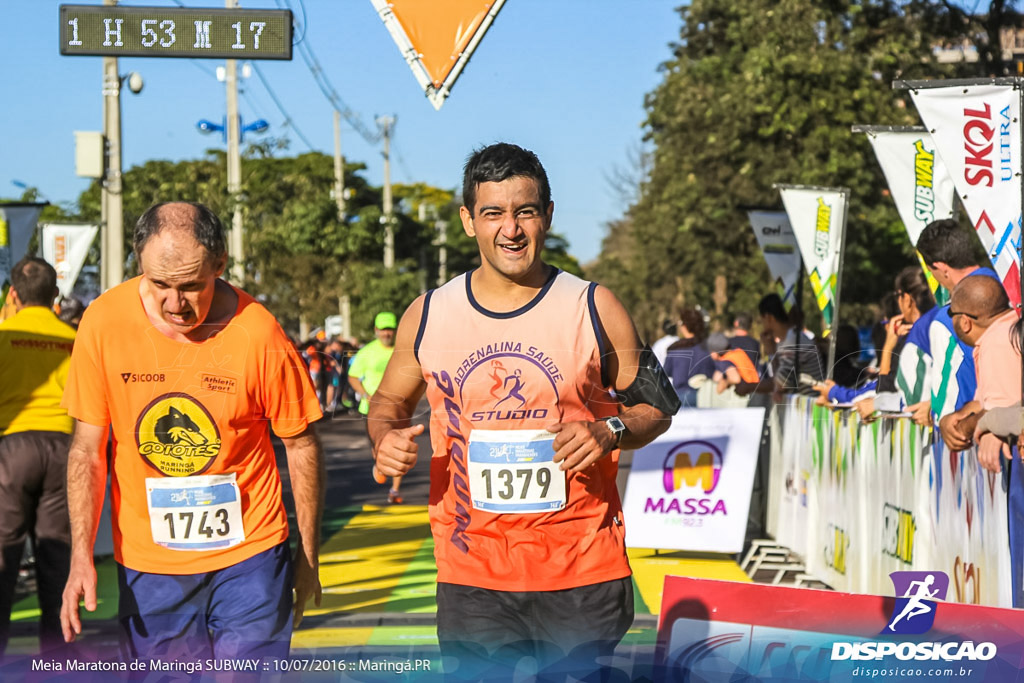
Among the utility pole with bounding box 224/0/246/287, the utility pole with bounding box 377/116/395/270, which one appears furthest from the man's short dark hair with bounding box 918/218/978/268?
the utility pole with bounding box 377/116/395/270

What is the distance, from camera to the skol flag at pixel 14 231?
10.4m

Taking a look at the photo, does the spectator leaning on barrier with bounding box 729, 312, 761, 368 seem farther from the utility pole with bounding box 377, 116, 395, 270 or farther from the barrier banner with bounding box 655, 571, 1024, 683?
the utility pole with bounding box 377, 116, 395, 270

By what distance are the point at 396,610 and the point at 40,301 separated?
9.00ft

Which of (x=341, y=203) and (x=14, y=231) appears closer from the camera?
(x=14, y=231)

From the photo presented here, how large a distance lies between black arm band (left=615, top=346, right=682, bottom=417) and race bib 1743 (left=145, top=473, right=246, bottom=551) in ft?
3.86

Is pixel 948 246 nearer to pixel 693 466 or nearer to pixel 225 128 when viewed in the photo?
pixel 693 466

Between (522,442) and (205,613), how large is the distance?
1136mm

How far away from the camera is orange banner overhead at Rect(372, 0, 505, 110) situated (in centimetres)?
520

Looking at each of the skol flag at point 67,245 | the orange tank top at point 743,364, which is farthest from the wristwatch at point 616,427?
the skol flag at point 67,245

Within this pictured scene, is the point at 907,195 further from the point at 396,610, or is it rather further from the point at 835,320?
the point at 396,610

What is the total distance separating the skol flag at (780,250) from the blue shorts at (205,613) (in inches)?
399

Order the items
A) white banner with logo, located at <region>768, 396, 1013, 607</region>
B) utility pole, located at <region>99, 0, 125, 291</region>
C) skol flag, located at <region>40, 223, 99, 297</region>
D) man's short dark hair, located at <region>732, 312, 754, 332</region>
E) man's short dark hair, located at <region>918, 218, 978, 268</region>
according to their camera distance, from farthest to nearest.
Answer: utility pole, located at <region>99, 0, 125, 291</region> < skol flag, located at <region>40, 223, 99, 297</region> < man's short dark hair, located at <region>732, 312, 754, 332</region> < man's short dark hair, located at <region>918, 218, 978, 268</region> < white banner with logo, located at <region>768, 396, 1013, 607</region>

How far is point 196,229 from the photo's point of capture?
3.97 m

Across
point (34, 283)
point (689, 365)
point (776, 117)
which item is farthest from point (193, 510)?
point (776, 117)
